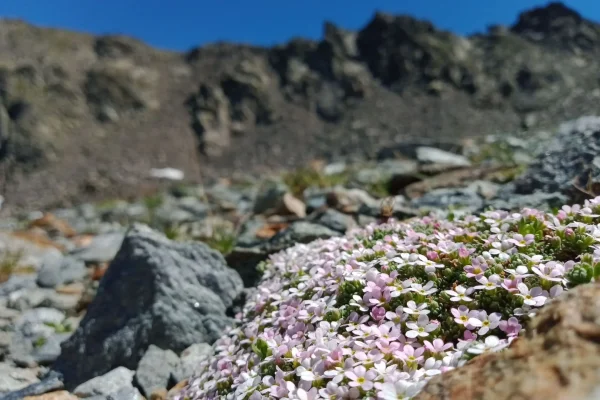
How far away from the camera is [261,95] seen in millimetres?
49094

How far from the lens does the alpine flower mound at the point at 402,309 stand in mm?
2598

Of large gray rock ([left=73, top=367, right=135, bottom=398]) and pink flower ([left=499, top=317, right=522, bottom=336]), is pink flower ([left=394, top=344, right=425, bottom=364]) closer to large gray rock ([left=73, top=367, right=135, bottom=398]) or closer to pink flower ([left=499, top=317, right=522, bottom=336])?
pink flower ([left=499, top=317, right=522, bottom=336])

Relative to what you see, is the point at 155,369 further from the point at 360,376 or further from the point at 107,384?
the point at 360,376

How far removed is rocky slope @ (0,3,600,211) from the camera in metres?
38.8

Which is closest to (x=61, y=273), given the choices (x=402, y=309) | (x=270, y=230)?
(x=270, y=230)

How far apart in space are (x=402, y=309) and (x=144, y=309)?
3.00 meters

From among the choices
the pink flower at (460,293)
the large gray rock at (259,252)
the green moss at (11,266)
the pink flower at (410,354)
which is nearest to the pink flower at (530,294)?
the pink flower at (460,293)

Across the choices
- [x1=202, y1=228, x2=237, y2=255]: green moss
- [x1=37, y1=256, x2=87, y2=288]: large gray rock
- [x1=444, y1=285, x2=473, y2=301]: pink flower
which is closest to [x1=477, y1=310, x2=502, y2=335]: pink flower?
[x1=444, y1=285, x2=473, y2=301]: pink flower

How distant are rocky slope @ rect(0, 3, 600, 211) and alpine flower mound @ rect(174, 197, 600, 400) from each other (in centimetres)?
3059

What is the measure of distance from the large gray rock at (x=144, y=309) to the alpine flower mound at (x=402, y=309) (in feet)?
2.25

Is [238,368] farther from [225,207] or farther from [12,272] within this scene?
[225,207]

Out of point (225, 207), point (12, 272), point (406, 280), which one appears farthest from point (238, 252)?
point (225, 207)

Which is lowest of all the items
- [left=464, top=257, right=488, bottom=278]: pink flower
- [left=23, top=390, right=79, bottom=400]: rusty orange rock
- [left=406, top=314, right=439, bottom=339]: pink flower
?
[left=406, top=314, right=439, bottom=339]: pink flower

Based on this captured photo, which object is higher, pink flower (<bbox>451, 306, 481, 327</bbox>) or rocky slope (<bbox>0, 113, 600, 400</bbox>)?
rocky slope (<bbox>0, 113, 600, 400</bbox>)
